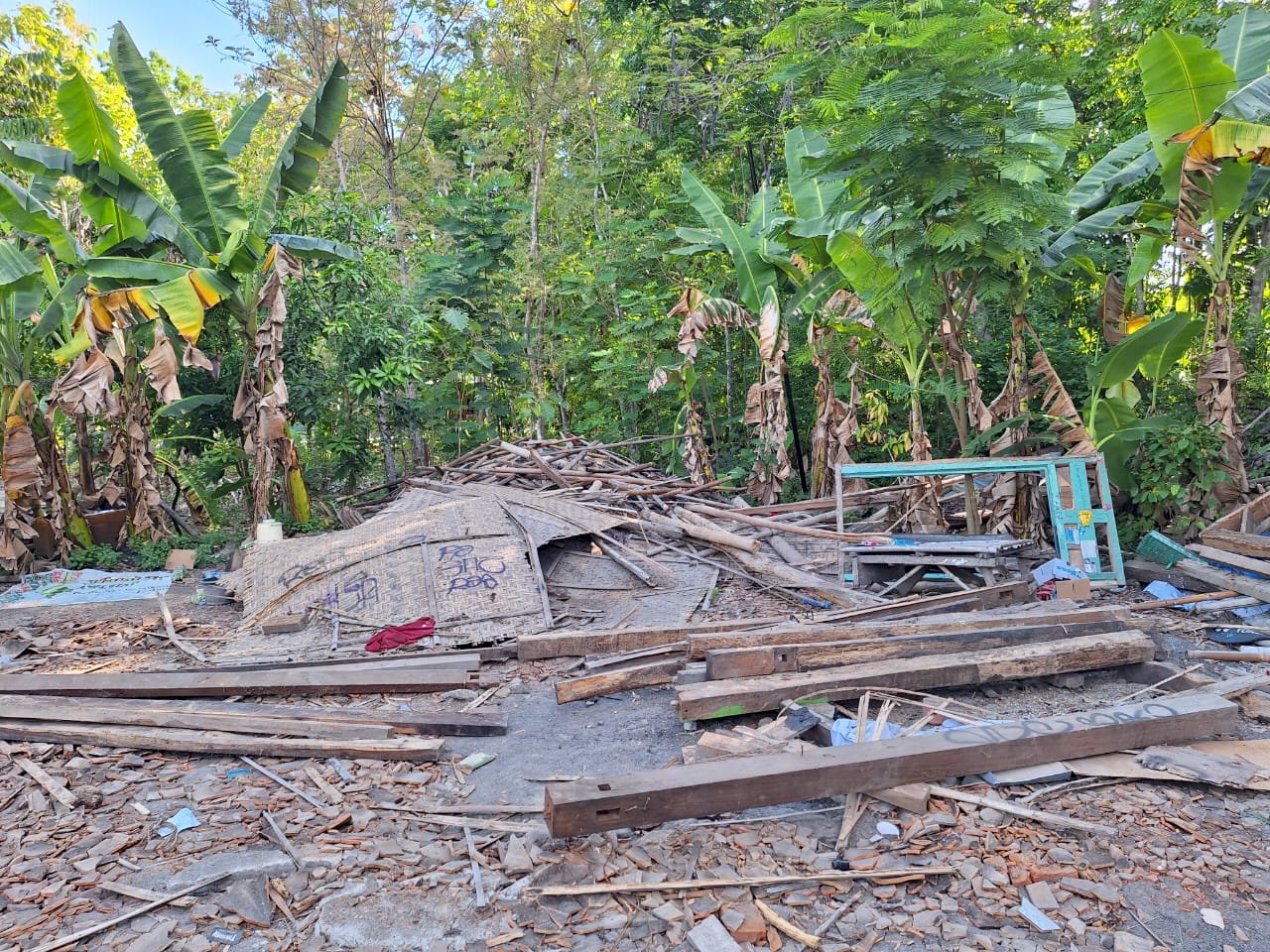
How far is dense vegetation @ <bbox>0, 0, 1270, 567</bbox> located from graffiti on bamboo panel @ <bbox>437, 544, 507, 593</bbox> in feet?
12.2

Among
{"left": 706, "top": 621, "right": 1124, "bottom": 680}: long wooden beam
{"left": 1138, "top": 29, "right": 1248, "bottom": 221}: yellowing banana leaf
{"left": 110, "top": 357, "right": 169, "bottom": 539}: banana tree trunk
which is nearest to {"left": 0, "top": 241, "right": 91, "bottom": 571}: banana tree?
{"left": 110, "top": 357, "right": 169, "bottom": 539}: banana tree trunk

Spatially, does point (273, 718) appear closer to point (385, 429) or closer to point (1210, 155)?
point (385, 429)

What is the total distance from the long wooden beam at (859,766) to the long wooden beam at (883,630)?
1.20m

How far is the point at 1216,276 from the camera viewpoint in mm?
7012

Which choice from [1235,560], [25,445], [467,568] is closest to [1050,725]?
[1235,560]

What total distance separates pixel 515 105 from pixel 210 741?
11580mm

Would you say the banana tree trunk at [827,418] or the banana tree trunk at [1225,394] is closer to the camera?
the banana tree trunk at [1225,394]

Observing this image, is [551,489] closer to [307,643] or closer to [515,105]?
[307,643]

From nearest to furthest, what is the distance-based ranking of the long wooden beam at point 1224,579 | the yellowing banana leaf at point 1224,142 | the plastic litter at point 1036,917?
the plastic litter at point 1036,917 < the long wooden beam at point 1224,579 < the yellowing banana leaf at point 1224,142

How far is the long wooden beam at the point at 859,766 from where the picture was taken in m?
3.01

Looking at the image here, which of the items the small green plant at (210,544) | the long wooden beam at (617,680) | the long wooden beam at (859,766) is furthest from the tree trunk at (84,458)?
the long wooden beam at (859,766)

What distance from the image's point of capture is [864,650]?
4500 millimetres

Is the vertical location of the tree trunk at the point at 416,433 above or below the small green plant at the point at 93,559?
above

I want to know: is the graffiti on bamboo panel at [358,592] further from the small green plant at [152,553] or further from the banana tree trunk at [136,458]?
the banana tree trunk at [136,458]
